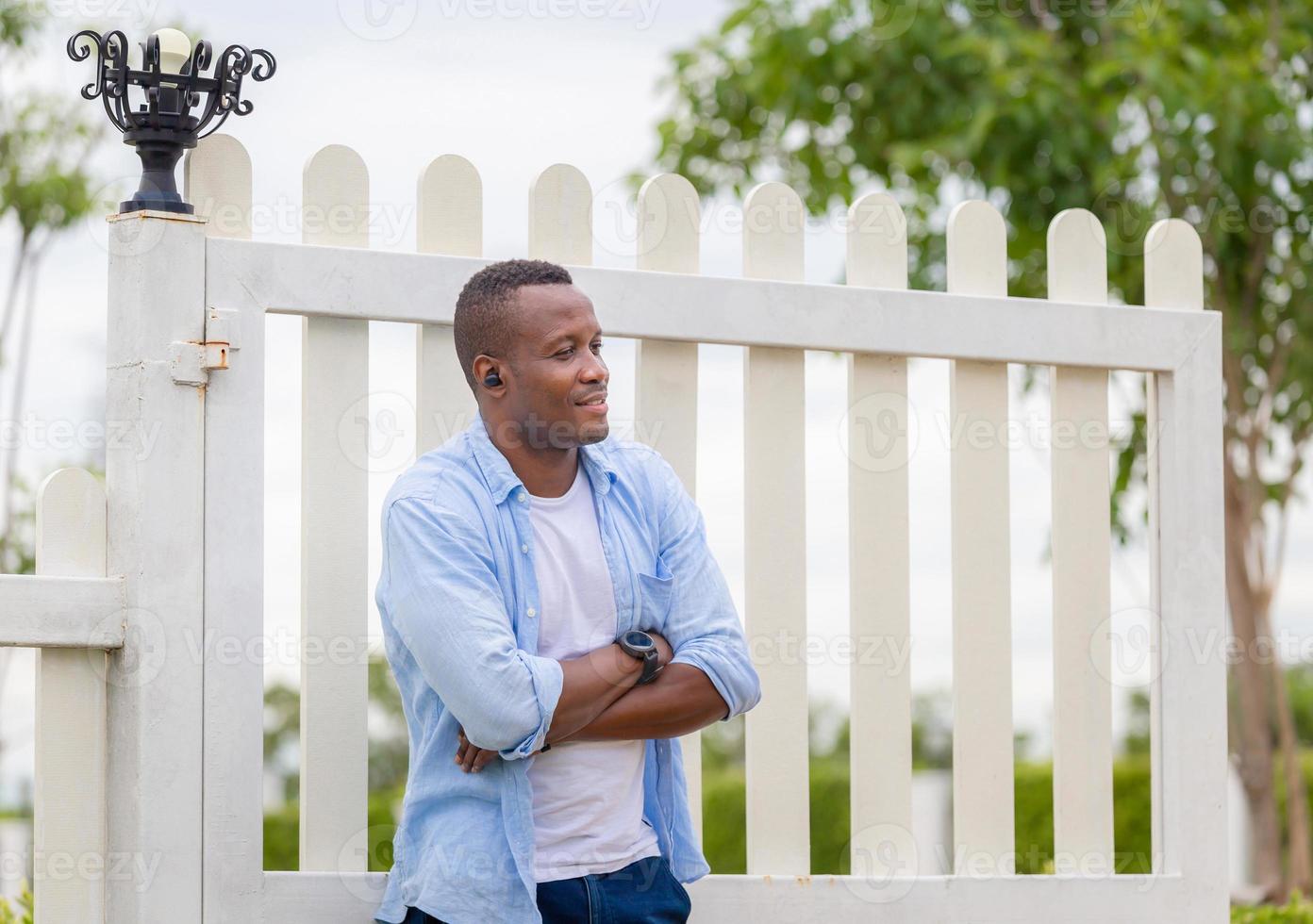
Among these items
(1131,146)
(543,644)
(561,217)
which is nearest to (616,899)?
(543,644)

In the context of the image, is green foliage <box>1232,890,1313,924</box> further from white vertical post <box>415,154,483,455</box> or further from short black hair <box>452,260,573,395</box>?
short black hair <box>452,260,573,395</box>

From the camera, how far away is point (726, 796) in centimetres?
1581

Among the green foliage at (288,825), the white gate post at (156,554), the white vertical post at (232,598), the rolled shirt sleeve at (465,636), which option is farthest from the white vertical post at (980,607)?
the green foliage at (288,825)

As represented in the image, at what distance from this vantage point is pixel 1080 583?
3.96 meters

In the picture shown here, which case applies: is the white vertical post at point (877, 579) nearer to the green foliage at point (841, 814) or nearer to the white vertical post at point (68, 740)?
the white vertical post at point (68, 740)

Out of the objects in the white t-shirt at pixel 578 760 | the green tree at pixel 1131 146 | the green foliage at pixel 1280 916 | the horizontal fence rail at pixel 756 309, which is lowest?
the green foliage at pixel 1280 916

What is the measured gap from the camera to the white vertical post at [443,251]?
343 cm

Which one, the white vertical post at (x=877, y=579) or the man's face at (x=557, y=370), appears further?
the white vertical post at (x=877, y=579)

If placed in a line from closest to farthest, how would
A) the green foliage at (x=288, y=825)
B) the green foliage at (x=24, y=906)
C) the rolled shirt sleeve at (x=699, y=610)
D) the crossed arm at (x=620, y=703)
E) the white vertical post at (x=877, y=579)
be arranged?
the crossed arm at (x=620, y=703) < the rolled shirt sleeve at (x=699, y=610) < the white vertical post at (x=877, y=579) < the green foliage at (x=24, y=906) < the green foliage at (x=288, y=825)

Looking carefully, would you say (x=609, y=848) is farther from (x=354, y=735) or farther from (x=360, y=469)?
(x=360, y=469)

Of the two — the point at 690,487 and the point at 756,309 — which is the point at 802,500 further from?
the point at 756,309

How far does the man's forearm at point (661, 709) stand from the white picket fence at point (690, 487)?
0.65 metres

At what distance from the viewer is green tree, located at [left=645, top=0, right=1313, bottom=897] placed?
6363 mm

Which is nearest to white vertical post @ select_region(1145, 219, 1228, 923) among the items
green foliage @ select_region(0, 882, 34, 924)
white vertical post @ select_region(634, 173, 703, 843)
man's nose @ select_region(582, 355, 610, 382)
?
white vertical post @ select_region(634, 173, 703, 843)
